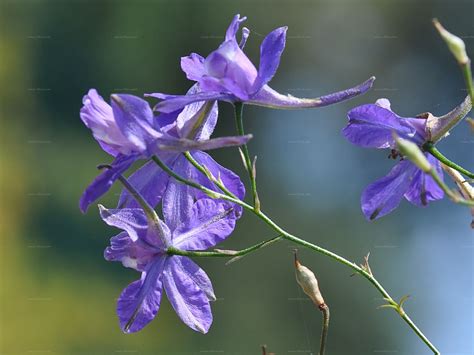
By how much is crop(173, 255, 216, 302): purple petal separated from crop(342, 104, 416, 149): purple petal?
0.50 feet

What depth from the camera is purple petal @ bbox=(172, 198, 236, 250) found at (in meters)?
0.76

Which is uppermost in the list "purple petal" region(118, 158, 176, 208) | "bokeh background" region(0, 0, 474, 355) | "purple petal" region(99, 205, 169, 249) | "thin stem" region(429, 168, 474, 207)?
"thin stem" region(429, 168, 474, 207)

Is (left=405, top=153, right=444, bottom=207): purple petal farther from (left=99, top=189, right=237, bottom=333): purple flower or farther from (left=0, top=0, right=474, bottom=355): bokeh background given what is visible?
(left=0, top=0, right=474, bottom=355): bokeh background

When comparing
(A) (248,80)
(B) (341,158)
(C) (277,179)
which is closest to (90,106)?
(A) (248,80)

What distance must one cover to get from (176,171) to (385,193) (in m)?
0.15

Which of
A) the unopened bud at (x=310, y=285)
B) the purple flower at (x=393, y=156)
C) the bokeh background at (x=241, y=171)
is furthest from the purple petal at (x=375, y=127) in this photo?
the bokeh background at (x=241, y=171)

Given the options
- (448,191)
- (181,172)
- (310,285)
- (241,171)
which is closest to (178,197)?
(181,172)

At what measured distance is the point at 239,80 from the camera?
689 mm

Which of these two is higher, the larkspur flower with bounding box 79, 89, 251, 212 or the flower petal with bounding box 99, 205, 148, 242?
the larkspur flower with bounding box 79, 89, 251, 212

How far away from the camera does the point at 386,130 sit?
0.74 m

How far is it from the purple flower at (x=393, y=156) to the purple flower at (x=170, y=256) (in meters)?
0.11

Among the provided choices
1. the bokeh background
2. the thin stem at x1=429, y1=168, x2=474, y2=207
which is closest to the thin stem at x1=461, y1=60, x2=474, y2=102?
the thin stem at x1=429, y1=168, x2=474, y2=207

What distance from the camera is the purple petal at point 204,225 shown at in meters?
0.76

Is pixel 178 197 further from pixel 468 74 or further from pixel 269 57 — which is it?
pixel 468 74
